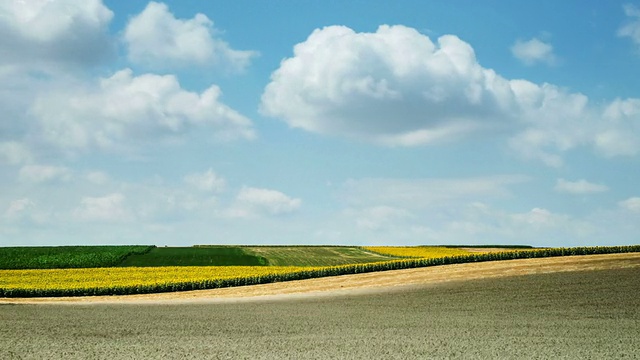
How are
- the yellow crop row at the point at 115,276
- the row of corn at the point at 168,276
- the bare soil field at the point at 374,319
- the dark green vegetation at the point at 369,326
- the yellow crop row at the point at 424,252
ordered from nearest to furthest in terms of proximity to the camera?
1. the dark green vegetation at the point at 369,326
2. the bare soil field at the point at 374,319
3. the row of corn at the point at 168,276
4. the yellow crop row at the point at 115,276
5. the yellow crop row at the point at 424,252

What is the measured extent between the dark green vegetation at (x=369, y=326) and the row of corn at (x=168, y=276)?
12.7m

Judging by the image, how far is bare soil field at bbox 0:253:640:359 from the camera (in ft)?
82.7

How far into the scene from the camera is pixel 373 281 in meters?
58.1

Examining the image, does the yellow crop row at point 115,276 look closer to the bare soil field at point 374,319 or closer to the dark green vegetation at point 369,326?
the bare soil field at point 374,319

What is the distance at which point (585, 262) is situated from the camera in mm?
59938

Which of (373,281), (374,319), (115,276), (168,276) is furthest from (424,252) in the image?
(374,319)

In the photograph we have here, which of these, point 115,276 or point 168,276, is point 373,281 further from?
point 115,276

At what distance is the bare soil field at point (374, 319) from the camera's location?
25219 millimetres

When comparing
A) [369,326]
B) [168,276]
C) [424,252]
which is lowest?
[369,326]

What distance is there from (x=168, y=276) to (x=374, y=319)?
120 ft

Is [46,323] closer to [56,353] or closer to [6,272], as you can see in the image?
[56,353]

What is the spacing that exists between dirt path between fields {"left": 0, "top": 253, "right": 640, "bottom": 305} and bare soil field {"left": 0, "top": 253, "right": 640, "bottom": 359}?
173 millimetres

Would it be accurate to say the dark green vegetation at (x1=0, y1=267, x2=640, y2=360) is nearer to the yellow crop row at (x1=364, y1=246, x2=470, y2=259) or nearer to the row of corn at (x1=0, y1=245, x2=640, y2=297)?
the row of corn at (x1=0, y1=245, x2=640, y2=297)

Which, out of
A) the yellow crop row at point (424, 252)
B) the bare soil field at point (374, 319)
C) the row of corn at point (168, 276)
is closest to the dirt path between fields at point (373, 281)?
the bare soil field at point (374, 319)
